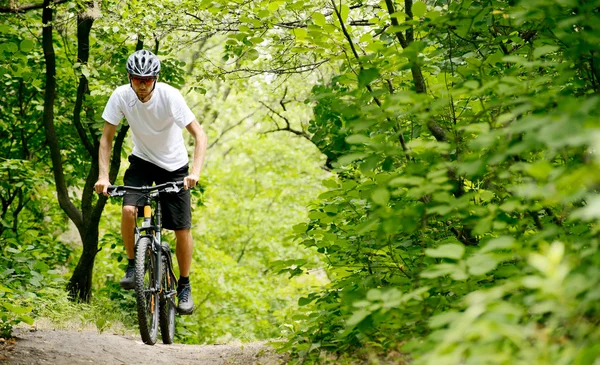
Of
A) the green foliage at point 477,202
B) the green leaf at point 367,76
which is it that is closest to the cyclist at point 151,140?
the green foliage at point 477,202

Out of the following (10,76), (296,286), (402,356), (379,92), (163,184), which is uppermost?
(10,76)

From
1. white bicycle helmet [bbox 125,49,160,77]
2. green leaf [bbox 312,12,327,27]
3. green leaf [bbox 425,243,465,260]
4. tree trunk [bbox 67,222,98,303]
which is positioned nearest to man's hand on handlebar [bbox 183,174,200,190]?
white bicycle helmet [bbox 125,49,160,77]

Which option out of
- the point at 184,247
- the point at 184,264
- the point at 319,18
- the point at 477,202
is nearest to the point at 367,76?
the point at 319,18

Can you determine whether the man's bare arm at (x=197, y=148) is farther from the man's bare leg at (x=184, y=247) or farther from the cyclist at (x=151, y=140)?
the man's bare leg at (x=184, y=247)

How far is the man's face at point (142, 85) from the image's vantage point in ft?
15.9

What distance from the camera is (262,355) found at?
4996 mm

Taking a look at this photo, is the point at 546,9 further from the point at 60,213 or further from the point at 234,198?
the point at 234,198

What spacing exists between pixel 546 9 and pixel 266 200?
22.0m

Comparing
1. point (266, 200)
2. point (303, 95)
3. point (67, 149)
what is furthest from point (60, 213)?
point (266, 200)

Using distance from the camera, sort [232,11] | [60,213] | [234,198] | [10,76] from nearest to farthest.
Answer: [232,11] < [10,76] < [60,213] < [234,198]

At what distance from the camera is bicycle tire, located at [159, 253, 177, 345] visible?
541 cm

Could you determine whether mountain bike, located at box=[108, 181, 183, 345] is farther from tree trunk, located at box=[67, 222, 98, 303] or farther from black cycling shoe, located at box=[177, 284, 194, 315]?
tree trunk, located at box=[67, 222, 98, 303]

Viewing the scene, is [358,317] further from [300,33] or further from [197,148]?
[197,148]

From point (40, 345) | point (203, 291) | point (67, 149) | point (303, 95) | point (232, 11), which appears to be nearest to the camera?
point (40, 345)
